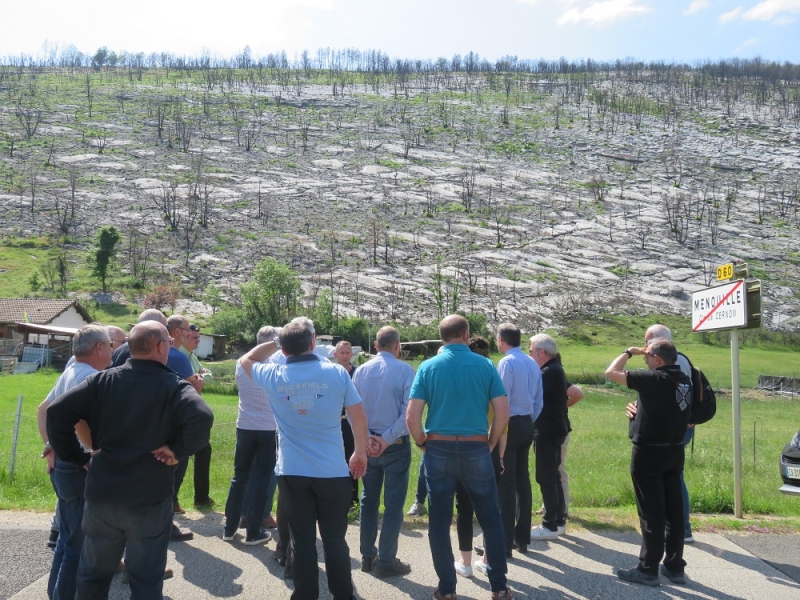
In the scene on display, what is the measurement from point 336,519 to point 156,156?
372 ft

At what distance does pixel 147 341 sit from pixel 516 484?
370 centimetres

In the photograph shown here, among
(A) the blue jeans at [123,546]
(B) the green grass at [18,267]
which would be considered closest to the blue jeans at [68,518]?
(A) the blue jeans at [123,546]

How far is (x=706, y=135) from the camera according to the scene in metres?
124

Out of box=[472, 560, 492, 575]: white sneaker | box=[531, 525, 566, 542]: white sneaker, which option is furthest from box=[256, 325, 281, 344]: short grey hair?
box=[531, 525, 566, 542]: white sneaker

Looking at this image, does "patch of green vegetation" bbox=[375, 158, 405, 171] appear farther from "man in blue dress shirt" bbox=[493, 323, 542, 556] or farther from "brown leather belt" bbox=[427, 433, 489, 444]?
"brown leather belt" bbox=[427, 433, 489, 444]

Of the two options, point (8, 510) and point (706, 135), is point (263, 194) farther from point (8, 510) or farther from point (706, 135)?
point (8, 510)

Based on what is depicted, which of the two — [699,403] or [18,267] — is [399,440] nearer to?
[699,403]

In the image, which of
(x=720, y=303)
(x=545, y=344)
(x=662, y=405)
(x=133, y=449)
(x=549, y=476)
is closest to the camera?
(x=133, y=449)

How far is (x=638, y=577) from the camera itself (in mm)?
5457

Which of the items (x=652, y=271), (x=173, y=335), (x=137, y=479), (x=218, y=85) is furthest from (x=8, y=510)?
(x=218, y=85)

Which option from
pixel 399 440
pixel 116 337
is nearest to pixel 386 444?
pixel 399 440

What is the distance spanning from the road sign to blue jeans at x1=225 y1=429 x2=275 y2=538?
5374 millimetres

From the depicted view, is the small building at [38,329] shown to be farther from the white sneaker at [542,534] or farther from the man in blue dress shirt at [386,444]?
the white sneaker at [542,534]

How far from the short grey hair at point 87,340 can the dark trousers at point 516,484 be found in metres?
3.42
